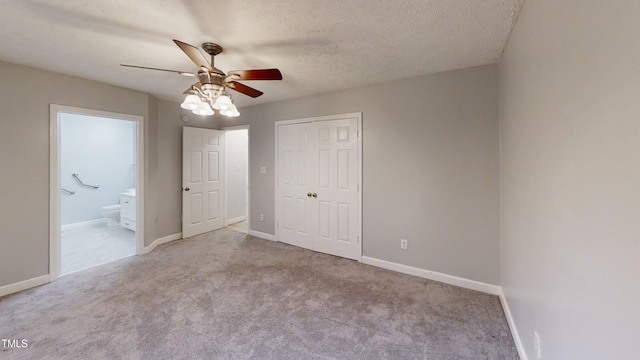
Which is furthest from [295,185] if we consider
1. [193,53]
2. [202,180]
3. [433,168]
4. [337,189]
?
[193,53]

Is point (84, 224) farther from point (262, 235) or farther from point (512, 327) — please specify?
point (512, 327)

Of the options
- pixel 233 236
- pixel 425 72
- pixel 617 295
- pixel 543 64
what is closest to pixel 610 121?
pixel 617 295

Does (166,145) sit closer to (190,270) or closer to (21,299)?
(190,270)

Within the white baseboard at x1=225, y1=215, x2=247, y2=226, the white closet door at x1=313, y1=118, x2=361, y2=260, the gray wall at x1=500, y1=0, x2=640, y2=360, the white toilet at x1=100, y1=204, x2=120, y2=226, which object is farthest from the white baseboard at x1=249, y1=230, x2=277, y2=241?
the gray wall at x1=500, y1=0, x2=640, y2=360

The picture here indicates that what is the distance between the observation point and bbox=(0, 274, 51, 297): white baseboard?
263 cm

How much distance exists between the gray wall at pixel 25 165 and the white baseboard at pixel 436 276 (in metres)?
3.92

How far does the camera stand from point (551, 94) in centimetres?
126

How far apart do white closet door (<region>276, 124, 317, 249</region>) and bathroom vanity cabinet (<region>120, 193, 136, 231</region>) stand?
9.68 feet

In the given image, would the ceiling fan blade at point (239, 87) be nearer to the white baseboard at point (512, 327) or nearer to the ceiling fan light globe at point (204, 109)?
the ceiling fan light globe at point (204, 109)

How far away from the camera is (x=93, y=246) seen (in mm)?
4117

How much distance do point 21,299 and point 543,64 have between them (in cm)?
475

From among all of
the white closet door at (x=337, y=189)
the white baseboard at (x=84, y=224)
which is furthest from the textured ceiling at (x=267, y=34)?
the white baseboard at (x=84, y=224)

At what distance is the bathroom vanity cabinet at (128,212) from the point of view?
16.2 ft

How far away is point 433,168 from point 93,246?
5.31 metres
